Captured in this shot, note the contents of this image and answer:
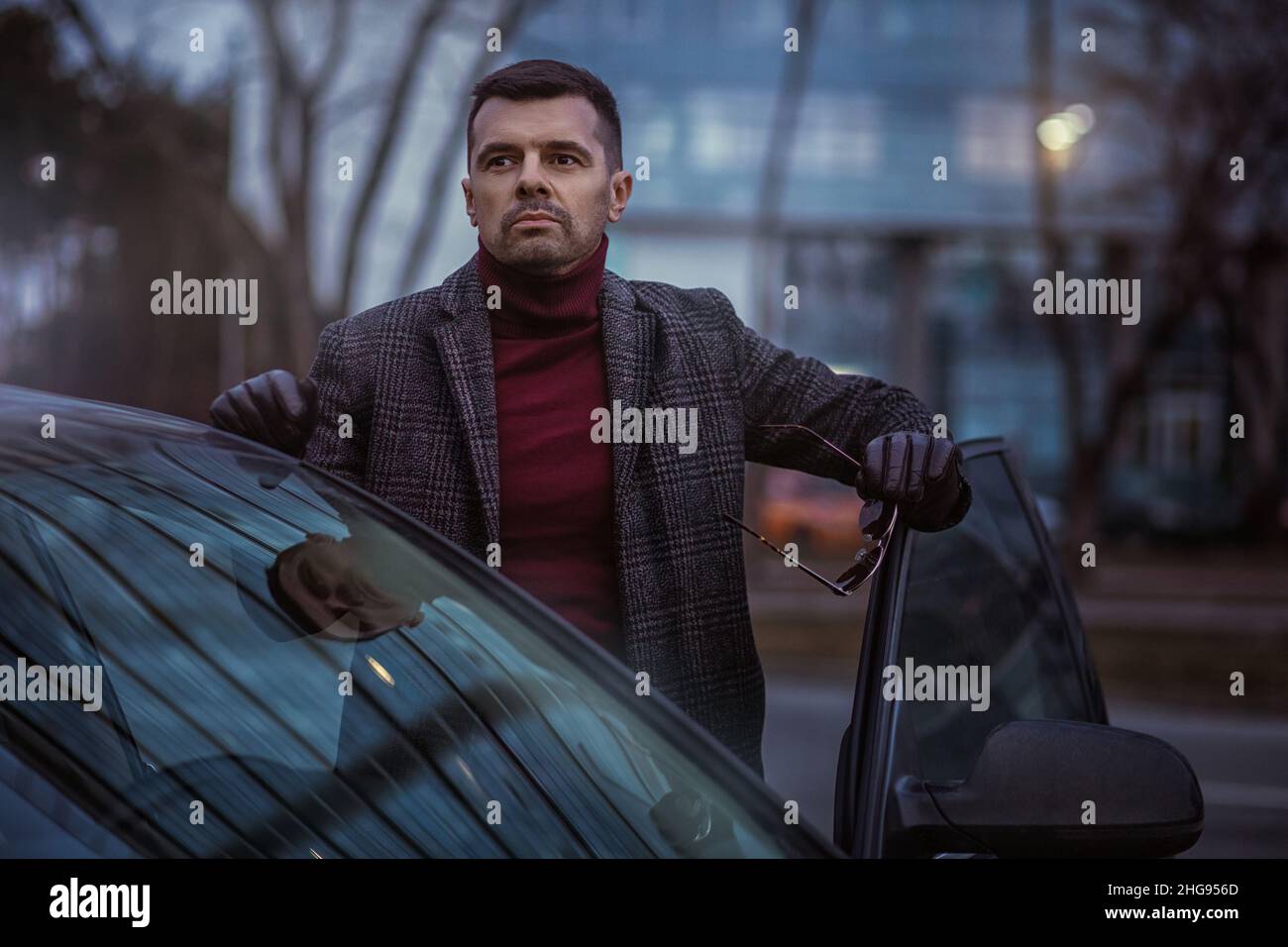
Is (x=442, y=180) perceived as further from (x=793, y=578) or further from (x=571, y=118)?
(x=793, y=578)

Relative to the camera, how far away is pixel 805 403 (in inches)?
75.3

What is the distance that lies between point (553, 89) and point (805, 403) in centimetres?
51

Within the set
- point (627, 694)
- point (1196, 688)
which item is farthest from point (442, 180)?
point (1196, 688)

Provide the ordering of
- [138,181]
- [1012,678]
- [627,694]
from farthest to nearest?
[138,181]
[1012,678]
[627,694]

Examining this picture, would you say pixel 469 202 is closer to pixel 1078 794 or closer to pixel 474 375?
pixel 474 375

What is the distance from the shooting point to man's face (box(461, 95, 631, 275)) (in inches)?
71.9

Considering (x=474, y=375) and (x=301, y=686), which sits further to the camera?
(x=474, y=375)

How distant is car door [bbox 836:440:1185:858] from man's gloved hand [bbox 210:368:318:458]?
0.74 metres

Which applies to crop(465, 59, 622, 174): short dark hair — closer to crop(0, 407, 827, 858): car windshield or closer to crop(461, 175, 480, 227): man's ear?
crop(461, 175, 480, 227): man's ear

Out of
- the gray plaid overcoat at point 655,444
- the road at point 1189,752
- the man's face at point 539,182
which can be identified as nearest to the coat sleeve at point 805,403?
the gray plaid overcoat at point 655,444

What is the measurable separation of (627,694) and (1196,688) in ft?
26.8

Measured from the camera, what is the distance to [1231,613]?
12438 millimetres

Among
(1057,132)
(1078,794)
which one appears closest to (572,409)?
(1078,794)
